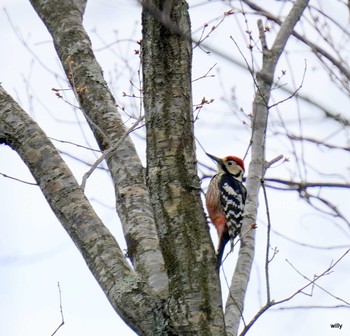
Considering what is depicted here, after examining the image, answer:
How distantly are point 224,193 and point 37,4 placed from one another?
10.5 ft

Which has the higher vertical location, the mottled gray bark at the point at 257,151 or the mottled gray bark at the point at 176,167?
the mottled gray bark at the point at 257,151

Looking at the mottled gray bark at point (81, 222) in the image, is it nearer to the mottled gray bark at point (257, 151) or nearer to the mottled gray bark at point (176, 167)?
the mottled gray bark at point (176, 167)

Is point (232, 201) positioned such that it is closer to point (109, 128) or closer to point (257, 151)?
point (257, 151)

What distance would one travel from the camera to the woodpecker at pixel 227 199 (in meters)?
6.29

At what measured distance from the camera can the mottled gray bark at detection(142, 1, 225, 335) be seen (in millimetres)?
2338

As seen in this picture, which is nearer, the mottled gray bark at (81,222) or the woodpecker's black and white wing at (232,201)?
the mottled gray bark at (81,222)

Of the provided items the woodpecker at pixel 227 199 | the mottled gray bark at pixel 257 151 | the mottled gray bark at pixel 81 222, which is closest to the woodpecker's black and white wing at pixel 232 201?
the woodpecker at pixel 227 199

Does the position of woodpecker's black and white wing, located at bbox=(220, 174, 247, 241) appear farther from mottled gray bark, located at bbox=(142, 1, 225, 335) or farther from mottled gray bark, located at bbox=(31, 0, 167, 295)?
mottled gray bark, located at bbox=(142, 1, 225, 335)

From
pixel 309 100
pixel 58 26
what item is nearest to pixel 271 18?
pixel 58 26

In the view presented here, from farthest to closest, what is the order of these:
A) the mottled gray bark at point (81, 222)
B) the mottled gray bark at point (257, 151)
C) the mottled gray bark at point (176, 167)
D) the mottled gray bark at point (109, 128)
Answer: the mottled gray bark at point (257, 151), the mottled gray bark at point (109, 128), the mottled gray bark at point (81, 222), the mottled gray bark at point (176, 167)

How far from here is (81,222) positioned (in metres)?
2.70

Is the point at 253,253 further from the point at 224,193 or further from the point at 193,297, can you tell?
the point at 224,193

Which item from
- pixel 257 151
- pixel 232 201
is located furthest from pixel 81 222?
pixel 232 201

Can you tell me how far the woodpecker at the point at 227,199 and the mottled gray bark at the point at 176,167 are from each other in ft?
11.6
